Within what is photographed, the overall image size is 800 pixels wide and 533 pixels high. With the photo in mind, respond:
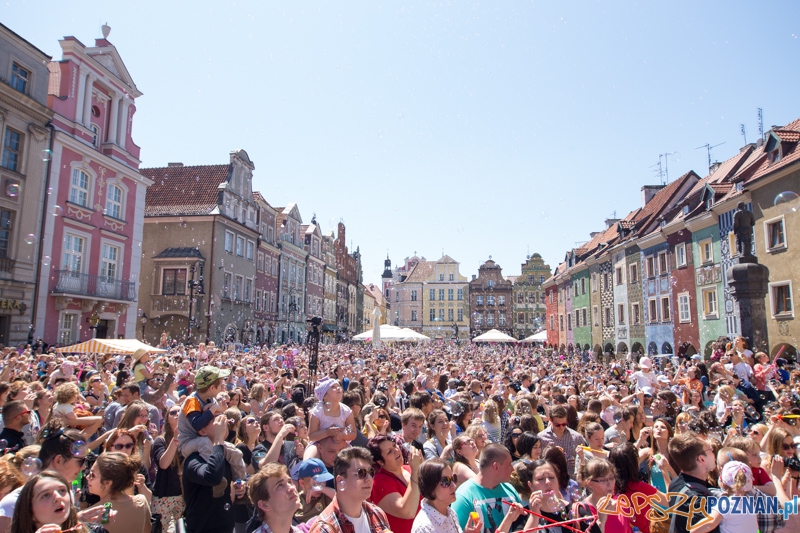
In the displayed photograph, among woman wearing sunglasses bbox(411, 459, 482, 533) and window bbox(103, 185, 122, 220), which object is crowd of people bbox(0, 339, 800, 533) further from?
window bbox(103, 185, 122, 220)

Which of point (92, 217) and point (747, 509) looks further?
point (92, 217)

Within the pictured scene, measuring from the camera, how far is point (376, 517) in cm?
314

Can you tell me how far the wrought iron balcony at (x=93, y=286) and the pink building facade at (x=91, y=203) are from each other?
1.7 inches

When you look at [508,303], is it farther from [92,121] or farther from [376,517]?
[376,517]

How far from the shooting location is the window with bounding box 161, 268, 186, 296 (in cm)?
3447

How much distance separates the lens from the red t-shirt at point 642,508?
386 cm

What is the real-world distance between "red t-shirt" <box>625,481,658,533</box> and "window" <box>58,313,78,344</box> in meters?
24.4

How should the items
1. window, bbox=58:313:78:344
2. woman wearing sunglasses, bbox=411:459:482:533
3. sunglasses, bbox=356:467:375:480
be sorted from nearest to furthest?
sunglasses, bbox=356:467:375:480 < woman wearing sunglasses, bbox=411:459:482:533 < window, bbox=58:313:78:344

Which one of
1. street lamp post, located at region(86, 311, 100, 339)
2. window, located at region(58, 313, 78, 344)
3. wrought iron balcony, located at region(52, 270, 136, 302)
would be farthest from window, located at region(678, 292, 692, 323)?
window, located at region(58, 313, 78, 344)

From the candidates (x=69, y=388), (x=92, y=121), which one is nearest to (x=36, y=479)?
(x=69, y=388)

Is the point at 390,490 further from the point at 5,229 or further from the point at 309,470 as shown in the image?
the point at 5,229

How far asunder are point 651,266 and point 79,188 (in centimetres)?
2993

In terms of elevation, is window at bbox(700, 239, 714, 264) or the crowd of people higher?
window at bbox(700, 239, 714, 264)

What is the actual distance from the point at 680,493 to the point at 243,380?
10.1 meters
